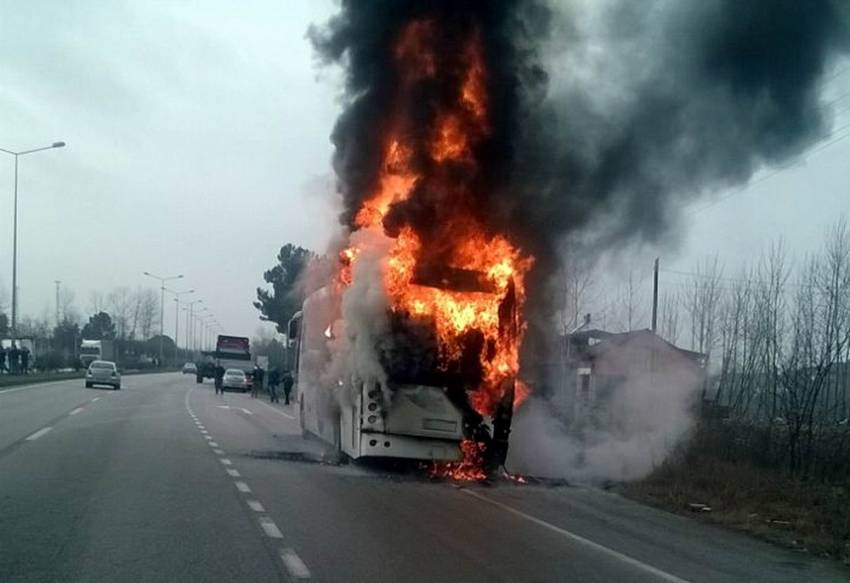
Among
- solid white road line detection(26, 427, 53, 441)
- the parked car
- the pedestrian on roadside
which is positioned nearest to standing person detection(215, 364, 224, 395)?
the pedestrian on roadside

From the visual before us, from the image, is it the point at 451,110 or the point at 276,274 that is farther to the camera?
the point at 276,274

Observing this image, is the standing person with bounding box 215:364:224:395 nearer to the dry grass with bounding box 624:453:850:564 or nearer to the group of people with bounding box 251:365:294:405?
the group of people with bounding box 251:365:294:405

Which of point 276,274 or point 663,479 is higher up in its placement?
point 276,274

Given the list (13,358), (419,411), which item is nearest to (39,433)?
(419,411)

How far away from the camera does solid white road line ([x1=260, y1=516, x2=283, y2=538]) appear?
1006 centimetres

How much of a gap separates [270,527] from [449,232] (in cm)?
740

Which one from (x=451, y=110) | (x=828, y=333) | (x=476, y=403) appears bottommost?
(x=476, y=403)

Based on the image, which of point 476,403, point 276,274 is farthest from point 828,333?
point 276,274

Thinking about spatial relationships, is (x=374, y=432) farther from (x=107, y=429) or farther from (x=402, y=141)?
(x=107, y=429)

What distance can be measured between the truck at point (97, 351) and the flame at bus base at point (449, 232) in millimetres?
79063

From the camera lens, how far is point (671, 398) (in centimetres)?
1958

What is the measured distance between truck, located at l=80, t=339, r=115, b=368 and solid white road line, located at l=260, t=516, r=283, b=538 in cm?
8397

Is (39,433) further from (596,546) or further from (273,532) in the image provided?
(596,546)

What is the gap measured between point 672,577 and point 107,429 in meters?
18.1
